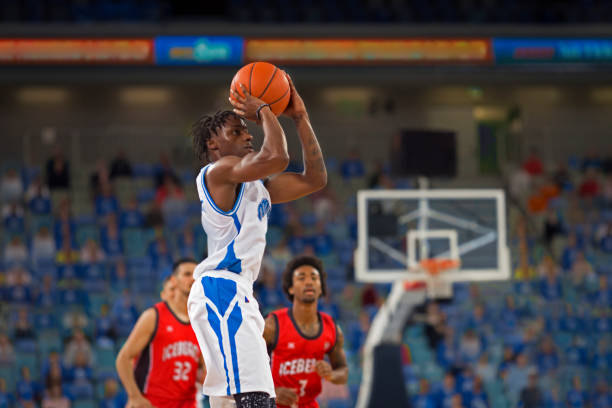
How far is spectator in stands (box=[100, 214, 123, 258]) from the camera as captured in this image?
14.9 m

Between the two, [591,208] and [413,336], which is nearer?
[413,336]

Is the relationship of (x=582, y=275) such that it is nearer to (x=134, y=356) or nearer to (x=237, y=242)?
(x=134, y=356)

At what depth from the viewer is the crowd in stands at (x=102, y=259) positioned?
12.3 m

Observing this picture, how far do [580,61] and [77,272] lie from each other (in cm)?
1062

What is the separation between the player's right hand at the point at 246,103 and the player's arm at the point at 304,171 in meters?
0.24

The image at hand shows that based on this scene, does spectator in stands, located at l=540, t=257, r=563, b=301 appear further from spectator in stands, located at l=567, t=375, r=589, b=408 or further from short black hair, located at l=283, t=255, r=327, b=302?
short black hair, located at l=283, t=255, r=327, b=302

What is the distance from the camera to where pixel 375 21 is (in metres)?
18.9

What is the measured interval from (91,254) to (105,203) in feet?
5.38

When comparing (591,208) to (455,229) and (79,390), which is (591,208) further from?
(79,390)

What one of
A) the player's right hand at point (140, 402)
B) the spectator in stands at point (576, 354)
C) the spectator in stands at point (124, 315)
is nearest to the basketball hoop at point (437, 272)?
the spectator in stands at point (576, 354)

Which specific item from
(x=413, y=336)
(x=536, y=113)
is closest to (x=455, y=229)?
(x=413, y=336)

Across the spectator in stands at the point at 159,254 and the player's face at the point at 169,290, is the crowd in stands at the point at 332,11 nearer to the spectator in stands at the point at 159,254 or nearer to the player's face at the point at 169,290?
the spectator in stands at the point at 159,254

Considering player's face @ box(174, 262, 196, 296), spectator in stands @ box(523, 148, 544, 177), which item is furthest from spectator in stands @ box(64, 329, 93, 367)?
spectator in stands @ box(523, 148, 544, 177)

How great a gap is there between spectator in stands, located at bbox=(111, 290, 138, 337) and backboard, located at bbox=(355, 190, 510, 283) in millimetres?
3702
